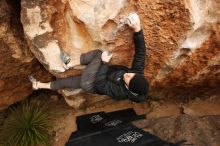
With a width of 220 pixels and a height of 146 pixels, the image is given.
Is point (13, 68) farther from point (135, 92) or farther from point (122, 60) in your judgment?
point (135, 92)

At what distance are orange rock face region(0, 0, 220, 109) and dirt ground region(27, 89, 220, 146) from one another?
87 cm

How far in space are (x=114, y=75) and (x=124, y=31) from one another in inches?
24.4

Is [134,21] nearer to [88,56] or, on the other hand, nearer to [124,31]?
[124,31]

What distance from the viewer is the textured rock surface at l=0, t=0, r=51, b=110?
5066 mm

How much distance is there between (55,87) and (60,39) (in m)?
0.78

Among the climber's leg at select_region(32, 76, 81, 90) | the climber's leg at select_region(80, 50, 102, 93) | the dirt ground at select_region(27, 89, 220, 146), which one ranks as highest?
the climber's leg at select_region(80, 50, 102, 93)

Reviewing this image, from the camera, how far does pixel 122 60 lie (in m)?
5.06

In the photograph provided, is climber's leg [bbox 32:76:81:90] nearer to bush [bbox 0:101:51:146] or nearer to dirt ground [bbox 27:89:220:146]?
dirt ground [bbox 27:89:220:146]

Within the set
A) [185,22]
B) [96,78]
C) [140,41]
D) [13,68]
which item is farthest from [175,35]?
[13,68]

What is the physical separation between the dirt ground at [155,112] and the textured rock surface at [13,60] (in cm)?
76

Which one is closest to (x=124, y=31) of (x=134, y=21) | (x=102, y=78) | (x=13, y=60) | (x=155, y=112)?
(x=134, y=21)

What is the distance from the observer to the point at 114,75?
476cm

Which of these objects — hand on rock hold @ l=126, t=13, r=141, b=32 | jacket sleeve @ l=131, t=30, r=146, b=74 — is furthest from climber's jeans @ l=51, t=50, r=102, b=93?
hand on rock hold @ l=126, t=13, r=141, b=32

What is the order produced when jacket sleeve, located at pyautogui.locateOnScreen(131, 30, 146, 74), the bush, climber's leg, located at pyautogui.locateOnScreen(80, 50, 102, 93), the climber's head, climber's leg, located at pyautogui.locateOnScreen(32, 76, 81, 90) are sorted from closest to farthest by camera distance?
the climber's head
jacket sleeve, located at pyautogui.locateOnScreen(131, 30, 146, 74)
climber's leg, located at pyautogui.locateOnScreen(80, 50, 102, 93)
climber's leg, located at pyautogui.locateOnScreen(32, 76, 81, 90)
the bush
